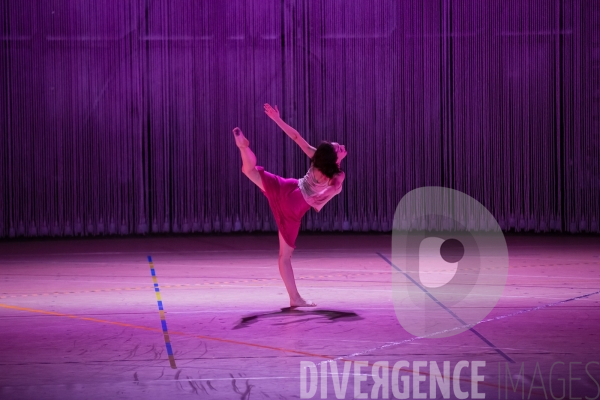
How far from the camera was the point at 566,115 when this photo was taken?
11.2 m

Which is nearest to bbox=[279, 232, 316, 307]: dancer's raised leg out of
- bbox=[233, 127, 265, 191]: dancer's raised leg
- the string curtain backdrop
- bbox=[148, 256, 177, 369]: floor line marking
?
bbox=[233, 127, 265, 191]: dancer's raised leg

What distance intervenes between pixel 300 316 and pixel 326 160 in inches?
39.8

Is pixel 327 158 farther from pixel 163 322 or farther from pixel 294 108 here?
pixel 294 108

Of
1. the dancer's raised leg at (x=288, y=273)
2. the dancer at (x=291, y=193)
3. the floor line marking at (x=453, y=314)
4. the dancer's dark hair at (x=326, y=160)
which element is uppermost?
the dancer's dark hair at (x=326, y=160)

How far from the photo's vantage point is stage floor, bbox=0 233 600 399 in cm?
366

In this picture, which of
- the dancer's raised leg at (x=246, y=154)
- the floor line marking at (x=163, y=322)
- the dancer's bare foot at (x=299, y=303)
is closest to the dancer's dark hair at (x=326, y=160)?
the dancer's raised leg at (x=246, y=154)

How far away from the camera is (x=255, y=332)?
15.6 ft

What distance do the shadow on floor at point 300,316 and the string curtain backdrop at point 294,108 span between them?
6034 mm

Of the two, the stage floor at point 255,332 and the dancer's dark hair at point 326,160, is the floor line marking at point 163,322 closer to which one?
the stage floor at point 255,332

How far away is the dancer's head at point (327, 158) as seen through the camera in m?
5.27

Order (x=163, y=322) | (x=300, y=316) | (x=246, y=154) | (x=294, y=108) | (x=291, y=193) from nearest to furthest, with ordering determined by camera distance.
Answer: (x=163, y=322)
(x=300, y=316)
(x=246, y=154)
(x=291, y=193)
(x=294, y=108)

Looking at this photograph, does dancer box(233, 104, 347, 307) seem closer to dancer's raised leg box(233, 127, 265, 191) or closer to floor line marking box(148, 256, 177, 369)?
dancer's raised leg box(233, 127, 265, 191)

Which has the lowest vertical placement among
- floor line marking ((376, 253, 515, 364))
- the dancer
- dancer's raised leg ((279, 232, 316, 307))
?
floor line marking ((376, 253, 515, 364))

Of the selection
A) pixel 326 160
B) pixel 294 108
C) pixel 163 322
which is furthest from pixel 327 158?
pixel 294 108
